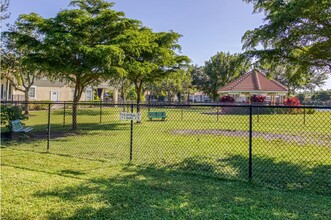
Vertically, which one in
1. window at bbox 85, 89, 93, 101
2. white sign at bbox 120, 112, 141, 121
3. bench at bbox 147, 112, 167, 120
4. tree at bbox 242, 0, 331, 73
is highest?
tree at bbox 242, 0, 331, 73

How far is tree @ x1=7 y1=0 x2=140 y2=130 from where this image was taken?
1041 centimetres

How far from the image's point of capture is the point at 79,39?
11.2m

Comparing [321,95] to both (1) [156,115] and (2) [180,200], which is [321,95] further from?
(2) [180,200]

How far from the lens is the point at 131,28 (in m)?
13.4

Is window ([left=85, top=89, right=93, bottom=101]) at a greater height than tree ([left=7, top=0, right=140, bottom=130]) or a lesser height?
lesser

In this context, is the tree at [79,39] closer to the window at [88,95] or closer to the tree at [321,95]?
the window at [88,95]

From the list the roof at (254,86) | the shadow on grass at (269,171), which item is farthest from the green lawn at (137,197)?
the roof at (254,86)

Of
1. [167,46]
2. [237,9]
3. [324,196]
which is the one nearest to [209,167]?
[324,196]

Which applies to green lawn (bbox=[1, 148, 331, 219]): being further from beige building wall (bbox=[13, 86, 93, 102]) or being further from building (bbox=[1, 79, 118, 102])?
beige building wall (bbox=[13, 86, 93, 102])

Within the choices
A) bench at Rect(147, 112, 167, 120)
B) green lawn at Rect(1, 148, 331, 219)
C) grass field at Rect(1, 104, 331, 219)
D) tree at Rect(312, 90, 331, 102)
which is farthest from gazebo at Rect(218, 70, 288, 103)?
tree at Rect(312, 90, 331, 102)

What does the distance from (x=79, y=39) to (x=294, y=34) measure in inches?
329

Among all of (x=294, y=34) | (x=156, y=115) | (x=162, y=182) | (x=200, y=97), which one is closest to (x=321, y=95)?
(x=200, y=97)

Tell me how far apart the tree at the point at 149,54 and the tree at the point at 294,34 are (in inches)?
229

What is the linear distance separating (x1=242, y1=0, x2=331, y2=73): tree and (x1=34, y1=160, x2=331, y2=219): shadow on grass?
13.6 ft
